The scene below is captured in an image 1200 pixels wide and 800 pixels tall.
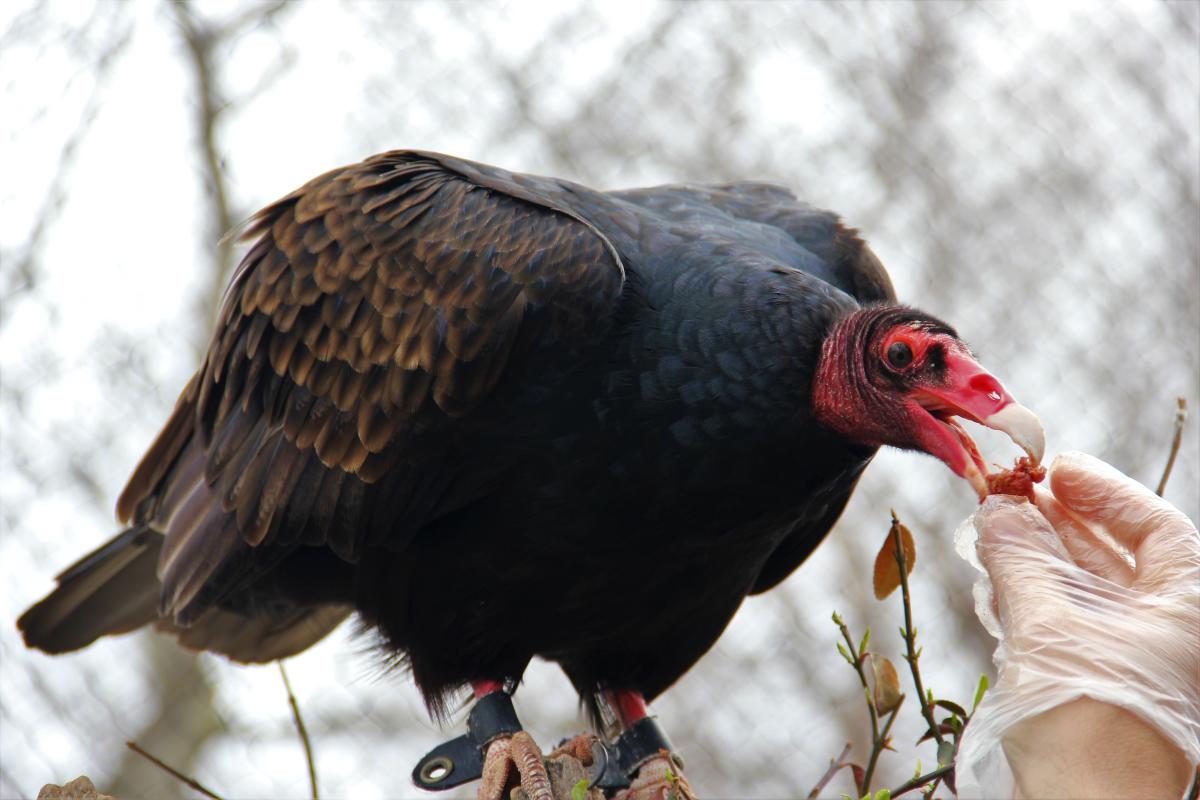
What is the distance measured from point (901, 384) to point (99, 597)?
2194 mm

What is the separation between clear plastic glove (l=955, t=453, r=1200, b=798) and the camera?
5.95ft

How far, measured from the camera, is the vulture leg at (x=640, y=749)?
3.46m

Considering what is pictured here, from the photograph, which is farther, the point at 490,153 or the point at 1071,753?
the point at 490,153

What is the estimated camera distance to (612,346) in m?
2.94

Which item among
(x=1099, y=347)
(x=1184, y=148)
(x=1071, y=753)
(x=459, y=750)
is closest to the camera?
(x=1071, y=753)

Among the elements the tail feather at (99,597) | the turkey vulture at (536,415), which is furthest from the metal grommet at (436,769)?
the tail feather at (99,597)

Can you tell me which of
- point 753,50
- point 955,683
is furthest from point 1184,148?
point 955,683

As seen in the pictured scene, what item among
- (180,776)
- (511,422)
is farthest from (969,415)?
(180,776)

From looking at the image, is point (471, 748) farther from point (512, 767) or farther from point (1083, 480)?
point (1083, 480)

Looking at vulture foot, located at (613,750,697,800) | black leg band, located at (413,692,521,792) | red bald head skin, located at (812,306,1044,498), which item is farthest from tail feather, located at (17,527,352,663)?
red bald head skin, located at (812,306,1044,498)

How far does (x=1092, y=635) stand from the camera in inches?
73.6

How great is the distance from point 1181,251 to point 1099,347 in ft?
2.30

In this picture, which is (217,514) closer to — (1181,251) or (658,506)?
(658,506)

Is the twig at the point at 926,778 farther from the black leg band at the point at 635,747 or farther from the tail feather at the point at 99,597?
the tail feather at the point at 99,597
